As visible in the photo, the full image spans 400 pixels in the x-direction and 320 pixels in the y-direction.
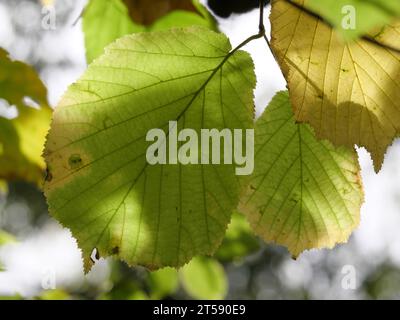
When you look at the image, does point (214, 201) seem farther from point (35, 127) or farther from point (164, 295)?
point (164, 295)

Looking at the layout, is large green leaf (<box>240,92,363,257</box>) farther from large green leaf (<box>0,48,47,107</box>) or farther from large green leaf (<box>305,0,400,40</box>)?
large green leaf (<box>0,48,47,107</box>)

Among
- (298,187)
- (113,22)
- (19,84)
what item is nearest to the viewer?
(298,187)

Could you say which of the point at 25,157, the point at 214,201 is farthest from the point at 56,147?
the point at 25,157

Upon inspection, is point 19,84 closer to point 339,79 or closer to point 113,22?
point 113,22

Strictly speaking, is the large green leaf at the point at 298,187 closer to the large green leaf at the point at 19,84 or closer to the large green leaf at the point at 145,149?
the large green leaf at the point at 145,149

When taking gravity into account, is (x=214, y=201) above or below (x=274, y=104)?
below

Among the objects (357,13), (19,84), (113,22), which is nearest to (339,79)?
(357,13)

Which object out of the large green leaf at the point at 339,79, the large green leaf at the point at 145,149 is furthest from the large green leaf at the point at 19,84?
the large green leaf at the point at 339,79
